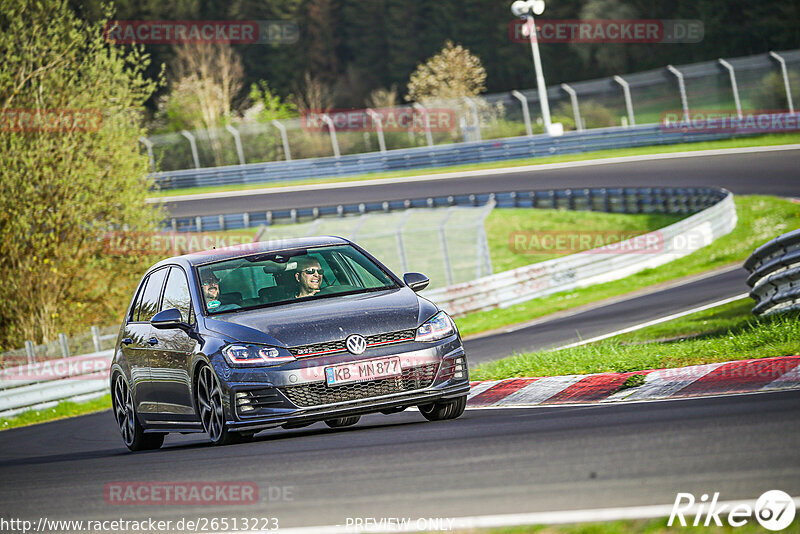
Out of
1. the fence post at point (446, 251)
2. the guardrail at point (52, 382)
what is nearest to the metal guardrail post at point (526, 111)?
the fence post at point (446, 251)

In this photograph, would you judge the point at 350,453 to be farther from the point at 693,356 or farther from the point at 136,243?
→ the point at 136,243

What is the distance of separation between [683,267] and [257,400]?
17.2m

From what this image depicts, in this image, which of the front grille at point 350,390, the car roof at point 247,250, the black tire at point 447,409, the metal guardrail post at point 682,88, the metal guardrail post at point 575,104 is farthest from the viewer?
the metal guardrail post at point 575,104

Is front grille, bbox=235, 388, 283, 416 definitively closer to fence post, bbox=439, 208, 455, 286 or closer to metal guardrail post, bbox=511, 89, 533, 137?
fence post, bbox=439, 208, 455, 286

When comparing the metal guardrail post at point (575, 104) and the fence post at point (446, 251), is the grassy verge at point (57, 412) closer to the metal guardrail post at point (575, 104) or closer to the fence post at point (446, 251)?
the fence post at point (446, 251)

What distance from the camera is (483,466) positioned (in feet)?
20.1

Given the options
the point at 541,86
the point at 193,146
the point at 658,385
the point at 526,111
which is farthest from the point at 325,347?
the point at 193,146

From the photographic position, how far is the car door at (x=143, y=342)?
9789 mm

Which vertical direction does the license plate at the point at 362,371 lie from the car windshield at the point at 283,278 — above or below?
below

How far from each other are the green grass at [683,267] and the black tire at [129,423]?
1101 cm

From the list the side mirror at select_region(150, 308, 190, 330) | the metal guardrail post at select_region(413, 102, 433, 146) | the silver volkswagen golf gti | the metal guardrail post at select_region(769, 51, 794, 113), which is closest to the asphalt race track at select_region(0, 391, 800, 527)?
the silver volkswagen golf gti

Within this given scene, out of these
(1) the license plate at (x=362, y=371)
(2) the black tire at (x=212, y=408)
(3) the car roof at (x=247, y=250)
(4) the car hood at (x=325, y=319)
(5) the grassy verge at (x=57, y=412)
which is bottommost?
(5) the grassy verge at (x=57, y=412)

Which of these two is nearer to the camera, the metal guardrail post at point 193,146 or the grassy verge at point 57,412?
Result: the grassy verge at point 57,412

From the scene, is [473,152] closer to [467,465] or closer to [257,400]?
[257,400]
